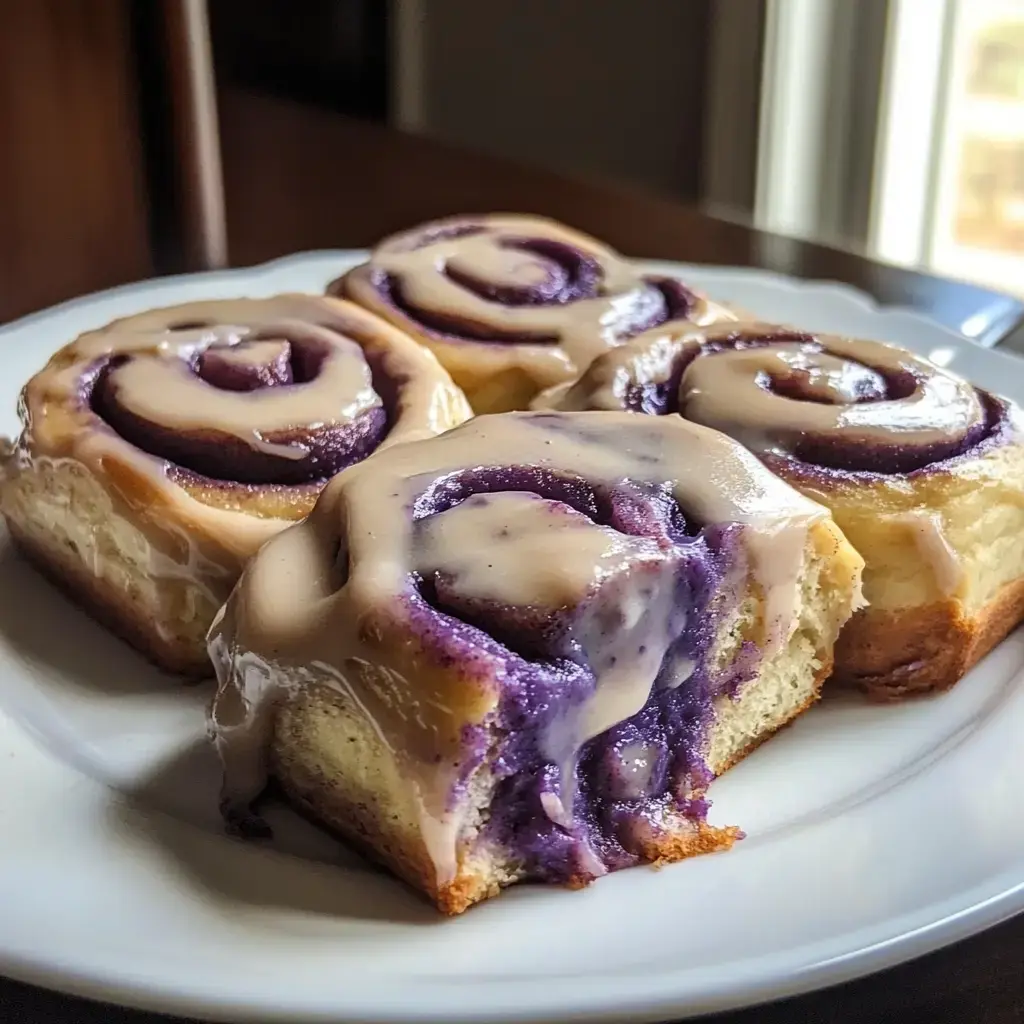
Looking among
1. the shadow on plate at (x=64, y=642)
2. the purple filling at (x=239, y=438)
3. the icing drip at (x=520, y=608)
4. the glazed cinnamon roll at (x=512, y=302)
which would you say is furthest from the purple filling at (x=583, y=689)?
the glazed cinnamon roll at (x=512, y=302)

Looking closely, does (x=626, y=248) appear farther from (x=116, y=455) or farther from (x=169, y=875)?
(x=169, y=875)

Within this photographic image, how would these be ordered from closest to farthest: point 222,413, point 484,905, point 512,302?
point 484,905 < point 222,413 < point 512,302

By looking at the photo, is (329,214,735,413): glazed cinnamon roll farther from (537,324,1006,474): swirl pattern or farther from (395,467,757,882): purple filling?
(395,467,757,882): purple filling

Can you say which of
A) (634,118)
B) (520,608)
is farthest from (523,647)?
(634,118)

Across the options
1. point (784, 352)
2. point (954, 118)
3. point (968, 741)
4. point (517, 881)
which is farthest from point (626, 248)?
point (517, 881)

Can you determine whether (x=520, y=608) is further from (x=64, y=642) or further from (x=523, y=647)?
(x=64, y=642)

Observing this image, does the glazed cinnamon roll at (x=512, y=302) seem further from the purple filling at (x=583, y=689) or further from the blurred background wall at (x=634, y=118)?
the blurred background wall at (x=634, y=118)
